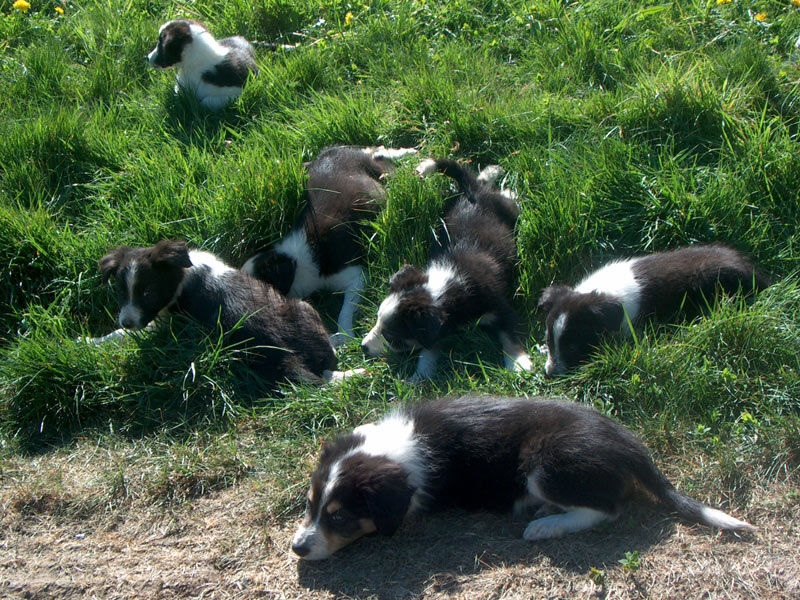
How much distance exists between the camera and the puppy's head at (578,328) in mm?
4297

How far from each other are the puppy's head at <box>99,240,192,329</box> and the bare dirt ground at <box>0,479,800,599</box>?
1.36 meters

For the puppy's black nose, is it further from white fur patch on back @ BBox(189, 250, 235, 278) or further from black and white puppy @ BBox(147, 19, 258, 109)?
→ black and white puppy @ BBox(147, 19, 258, 109)

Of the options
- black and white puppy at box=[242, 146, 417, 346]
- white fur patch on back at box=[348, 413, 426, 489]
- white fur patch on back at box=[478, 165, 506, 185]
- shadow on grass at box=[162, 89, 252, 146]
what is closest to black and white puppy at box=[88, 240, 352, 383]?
black and white puppy at box=[242, 146, 417, 346]

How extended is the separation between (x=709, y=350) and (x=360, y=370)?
6.30ft

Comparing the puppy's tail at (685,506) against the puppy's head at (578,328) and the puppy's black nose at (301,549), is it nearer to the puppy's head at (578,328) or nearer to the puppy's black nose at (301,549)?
the puppy's head at (578,328)

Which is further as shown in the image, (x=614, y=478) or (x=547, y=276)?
(x=547, y=276)

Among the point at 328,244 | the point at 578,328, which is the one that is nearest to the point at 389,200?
the point at 328,244

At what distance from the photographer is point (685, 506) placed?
11.1 feet

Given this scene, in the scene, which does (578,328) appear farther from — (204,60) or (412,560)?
(204,60)

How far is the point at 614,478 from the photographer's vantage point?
132 inches

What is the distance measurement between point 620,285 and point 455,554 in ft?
6.36

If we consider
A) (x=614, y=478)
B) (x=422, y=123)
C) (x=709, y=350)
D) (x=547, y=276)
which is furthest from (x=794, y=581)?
(x=422, y=123)

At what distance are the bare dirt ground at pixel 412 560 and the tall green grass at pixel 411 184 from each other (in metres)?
0.40

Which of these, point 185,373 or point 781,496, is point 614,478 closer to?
point 781,496
